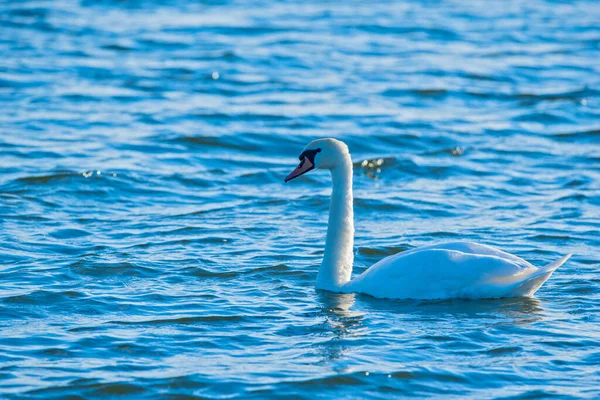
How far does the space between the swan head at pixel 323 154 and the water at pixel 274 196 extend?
3.42 ft

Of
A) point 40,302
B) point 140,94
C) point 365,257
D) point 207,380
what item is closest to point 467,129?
point 140,94

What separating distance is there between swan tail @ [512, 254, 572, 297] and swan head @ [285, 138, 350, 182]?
175 cm

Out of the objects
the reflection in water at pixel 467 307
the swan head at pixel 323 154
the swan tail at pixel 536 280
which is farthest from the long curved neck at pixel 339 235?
the swan tail at pixel 536 280

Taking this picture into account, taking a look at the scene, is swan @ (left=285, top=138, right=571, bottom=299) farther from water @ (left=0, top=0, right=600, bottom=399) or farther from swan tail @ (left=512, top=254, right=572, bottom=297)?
water @ (left=0, top=0, right=600, bottom=399)

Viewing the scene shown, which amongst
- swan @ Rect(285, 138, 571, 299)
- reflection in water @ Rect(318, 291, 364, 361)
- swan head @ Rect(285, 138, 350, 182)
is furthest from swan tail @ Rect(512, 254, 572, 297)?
swan head @ Rect(285, 138, 350, 182)

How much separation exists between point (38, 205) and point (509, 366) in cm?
643

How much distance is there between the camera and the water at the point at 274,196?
761 centimetres

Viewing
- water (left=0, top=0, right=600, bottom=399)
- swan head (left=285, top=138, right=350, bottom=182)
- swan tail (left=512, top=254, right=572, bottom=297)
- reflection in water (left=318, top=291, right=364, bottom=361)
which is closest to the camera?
water (left=0, top=0, right=600, bottom=399)

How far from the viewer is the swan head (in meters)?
9.45

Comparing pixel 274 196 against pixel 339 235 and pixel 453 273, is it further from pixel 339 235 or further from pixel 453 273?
pixel 453 273

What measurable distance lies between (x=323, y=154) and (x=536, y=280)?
1985mm

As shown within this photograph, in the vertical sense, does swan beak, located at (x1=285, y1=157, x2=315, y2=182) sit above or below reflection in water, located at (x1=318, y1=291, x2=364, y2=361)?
above

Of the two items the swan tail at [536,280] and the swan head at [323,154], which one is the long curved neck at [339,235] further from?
the swan tail at [536,280]

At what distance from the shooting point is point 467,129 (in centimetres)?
1694
